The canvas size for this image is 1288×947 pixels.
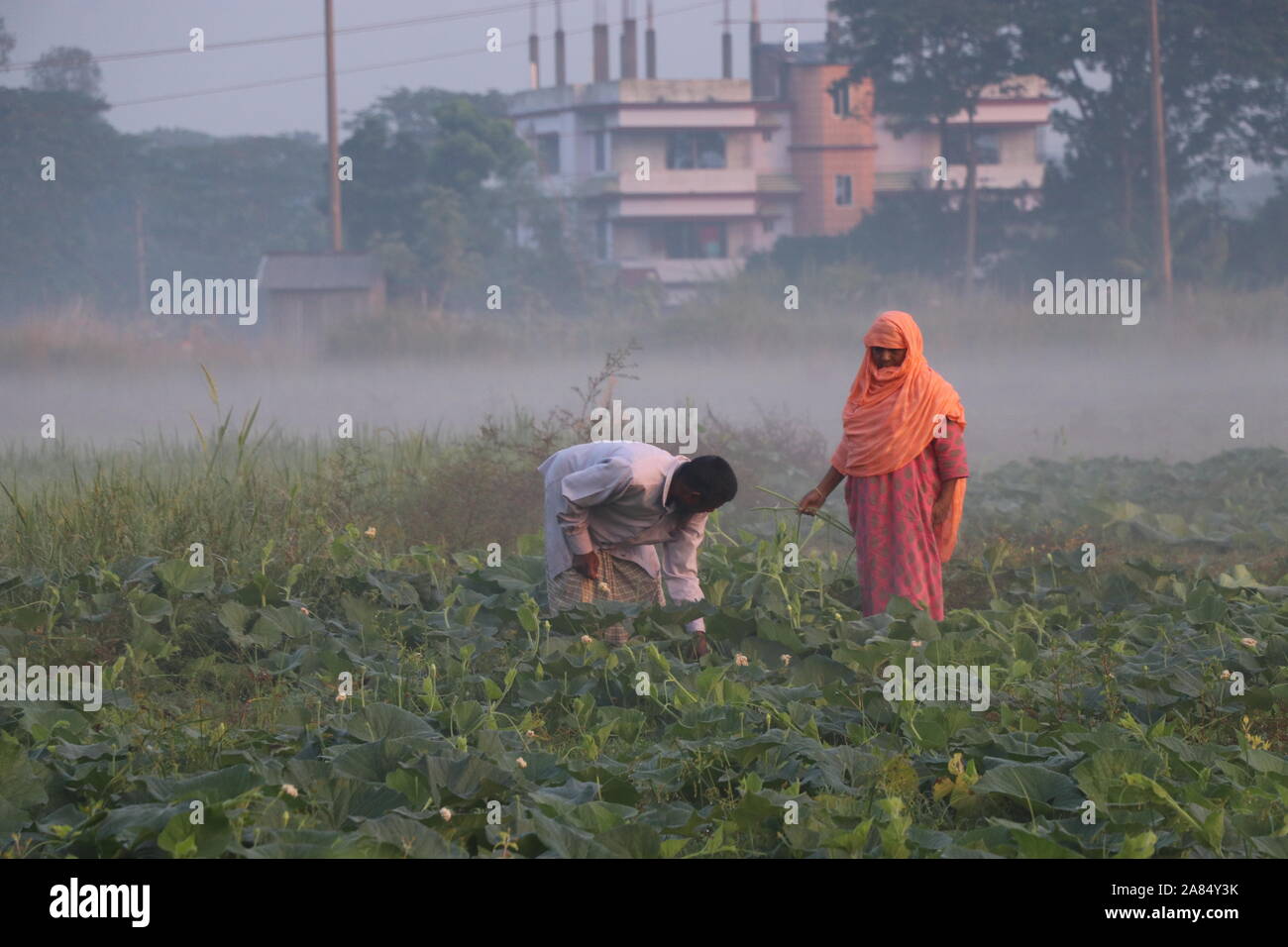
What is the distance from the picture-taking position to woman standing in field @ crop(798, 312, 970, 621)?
16.9 feet

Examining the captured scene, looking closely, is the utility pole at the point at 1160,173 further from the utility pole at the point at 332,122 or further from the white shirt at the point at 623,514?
the white shirt at the point at 623,514

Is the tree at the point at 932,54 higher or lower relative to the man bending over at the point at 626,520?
higher

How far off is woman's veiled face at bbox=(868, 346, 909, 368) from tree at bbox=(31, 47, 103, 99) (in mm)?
22340

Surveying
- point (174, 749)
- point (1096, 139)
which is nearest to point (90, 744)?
point (174, 749)

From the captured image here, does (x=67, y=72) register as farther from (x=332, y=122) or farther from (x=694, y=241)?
(x=694, y=241)

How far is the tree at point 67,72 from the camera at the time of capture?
24594 mm

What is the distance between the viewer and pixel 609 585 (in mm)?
5148

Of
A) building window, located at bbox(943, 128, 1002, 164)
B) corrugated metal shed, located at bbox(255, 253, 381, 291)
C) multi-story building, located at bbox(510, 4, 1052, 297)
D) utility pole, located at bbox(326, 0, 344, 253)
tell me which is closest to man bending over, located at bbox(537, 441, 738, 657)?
utility pole, located at bbox(326, 0, 344, 253)

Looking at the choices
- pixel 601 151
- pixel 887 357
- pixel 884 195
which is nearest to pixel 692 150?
pixel 601 151

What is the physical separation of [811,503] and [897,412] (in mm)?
423

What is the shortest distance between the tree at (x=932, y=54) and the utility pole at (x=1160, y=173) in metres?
2.43

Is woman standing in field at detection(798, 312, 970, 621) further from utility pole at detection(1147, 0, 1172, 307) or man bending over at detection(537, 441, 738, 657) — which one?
utility pole at detection(1147, 0, 1172, 307)

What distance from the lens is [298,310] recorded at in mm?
22734

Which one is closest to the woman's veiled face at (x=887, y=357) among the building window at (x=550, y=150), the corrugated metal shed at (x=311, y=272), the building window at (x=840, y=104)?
the corrugated metal shed at (x=311, y=272)
